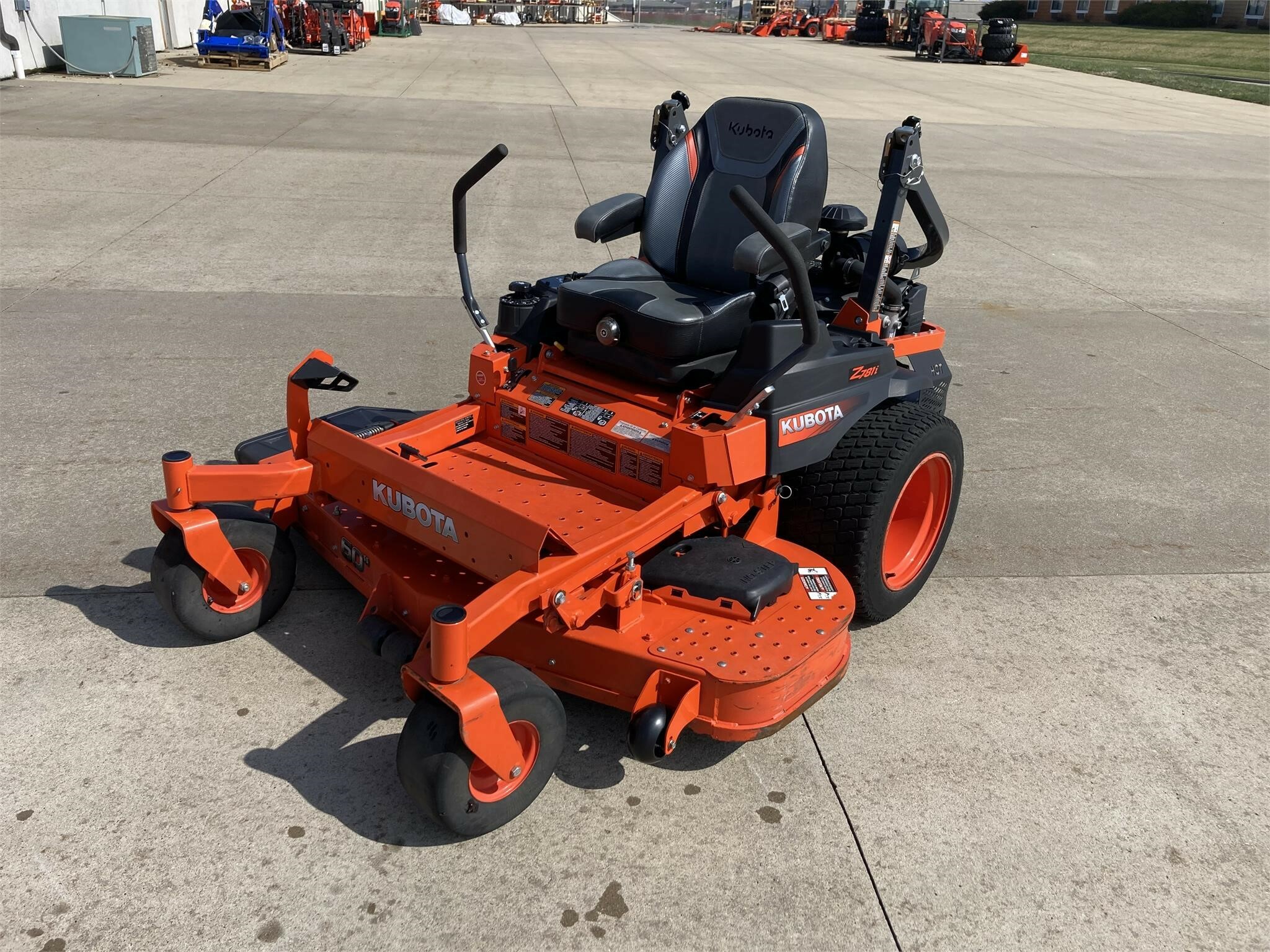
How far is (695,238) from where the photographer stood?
4.05m

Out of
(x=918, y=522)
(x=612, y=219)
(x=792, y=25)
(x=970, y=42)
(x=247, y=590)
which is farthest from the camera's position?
(x=792, y=25)

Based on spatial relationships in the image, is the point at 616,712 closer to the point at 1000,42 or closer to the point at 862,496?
the point at 862,496

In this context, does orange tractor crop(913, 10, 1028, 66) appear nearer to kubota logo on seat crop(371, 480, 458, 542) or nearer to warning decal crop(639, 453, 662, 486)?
warning decal crop(639, 453, 662, 486)

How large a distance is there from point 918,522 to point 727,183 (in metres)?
1.49

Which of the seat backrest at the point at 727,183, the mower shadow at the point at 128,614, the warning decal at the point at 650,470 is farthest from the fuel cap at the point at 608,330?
the mower shadow at the point at 128,614

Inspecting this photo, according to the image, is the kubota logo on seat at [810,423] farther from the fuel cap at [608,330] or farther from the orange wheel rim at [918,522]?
the fuel cap at [608,330]

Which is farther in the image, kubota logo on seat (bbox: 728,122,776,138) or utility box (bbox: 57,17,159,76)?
utility box (bbox: 57,17,159,76)

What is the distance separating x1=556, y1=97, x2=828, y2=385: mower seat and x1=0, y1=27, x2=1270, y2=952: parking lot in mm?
1202

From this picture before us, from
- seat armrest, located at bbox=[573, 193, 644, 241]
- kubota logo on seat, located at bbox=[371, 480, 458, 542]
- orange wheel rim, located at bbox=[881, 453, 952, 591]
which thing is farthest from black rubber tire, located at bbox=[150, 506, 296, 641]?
orange wheel rim, located at bbox=[881, 453, 952, 591]

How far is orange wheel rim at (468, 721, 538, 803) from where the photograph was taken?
2.64 m

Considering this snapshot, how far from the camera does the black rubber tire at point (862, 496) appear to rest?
11.4 ft

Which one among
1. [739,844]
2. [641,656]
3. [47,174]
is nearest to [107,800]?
[641,656]

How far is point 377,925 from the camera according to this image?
2.42m

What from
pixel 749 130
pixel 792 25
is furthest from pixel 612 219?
pixel 792 25
